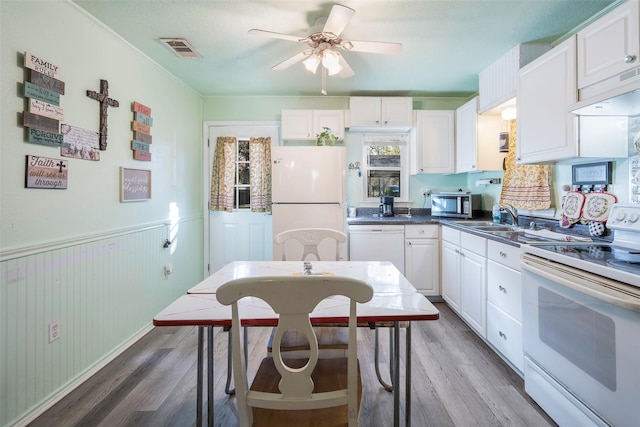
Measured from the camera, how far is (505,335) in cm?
212

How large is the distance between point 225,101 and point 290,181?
1.51 metres

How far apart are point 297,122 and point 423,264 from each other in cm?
209

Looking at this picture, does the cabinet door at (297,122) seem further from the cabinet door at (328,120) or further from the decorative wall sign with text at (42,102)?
the decorative wall sign with text at (42,102)

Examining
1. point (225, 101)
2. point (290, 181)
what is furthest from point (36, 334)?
point (225, 101)

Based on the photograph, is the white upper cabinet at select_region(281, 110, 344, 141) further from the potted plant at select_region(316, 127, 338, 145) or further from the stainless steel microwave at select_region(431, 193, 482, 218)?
the stainless steel microwave at select_region(431, 193, 482, 218)

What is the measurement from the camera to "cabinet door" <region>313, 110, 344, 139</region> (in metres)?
3.58

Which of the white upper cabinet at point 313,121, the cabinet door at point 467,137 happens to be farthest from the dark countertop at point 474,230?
the white upper cabinet at point 313,121

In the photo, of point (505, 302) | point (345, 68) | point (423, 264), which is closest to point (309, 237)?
point (345, 68)

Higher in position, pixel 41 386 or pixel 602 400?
pixel 602 400

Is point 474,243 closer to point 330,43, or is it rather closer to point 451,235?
point 451,235

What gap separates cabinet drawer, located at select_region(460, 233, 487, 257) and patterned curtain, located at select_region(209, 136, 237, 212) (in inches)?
99.9

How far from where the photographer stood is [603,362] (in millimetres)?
1264

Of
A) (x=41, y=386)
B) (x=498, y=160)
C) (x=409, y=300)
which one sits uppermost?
(x=498, y=160)

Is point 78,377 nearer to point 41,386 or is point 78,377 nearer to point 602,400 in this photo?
point 41,386
